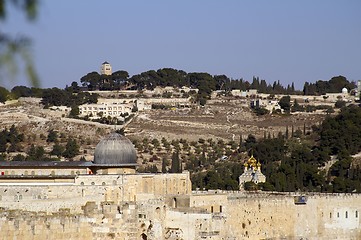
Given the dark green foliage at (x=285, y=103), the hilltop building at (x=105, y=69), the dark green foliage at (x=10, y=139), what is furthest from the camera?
the hilltop building at (x=105, y=69)

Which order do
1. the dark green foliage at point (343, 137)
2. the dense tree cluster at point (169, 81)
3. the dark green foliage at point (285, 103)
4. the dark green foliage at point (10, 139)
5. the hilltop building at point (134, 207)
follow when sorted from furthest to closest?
the dense tree cluster at point (169, 81) < the dark green foliage at point (285, 103) < the dark green foliage at point (10, 139) < the dark green foliage at point (343, 137) < the hilltop building at point (134, 207)

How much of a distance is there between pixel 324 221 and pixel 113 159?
1127cm

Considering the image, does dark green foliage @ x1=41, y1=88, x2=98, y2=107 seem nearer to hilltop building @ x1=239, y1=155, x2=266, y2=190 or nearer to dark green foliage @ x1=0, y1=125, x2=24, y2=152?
dark green foliage @ x1=0, y1=125, x2=24, y2=152

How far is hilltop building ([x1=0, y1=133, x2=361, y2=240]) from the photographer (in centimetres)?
2184

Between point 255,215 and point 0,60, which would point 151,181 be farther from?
point 0,60

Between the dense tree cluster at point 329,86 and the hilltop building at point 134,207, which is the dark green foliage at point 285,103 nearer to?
the dense tree cluster at point 329,86

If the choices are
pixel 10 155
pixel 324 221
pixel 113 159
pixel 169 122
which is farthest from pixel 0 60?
pixel 169 122

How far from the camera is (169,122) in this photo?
9881 centimetres

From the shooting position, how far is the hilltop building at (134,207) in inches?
860

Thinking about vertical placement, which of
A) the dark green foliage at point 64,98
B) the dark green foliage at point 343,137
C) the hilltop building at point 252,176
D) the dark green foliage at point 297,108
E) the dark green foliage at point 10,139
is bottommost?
the hilltop building at point 252,176

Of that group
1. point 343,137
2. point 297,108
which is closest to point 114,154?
point 343,137

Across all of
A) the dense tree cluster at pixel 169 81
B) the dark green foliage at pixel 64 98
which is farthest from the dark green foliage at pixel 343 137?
the dense tree cluster at pixel 169 81

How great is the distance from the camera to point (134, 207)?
75.2 feet

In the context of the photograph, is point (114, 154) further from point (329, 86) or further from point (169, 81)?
point (329, 86)
